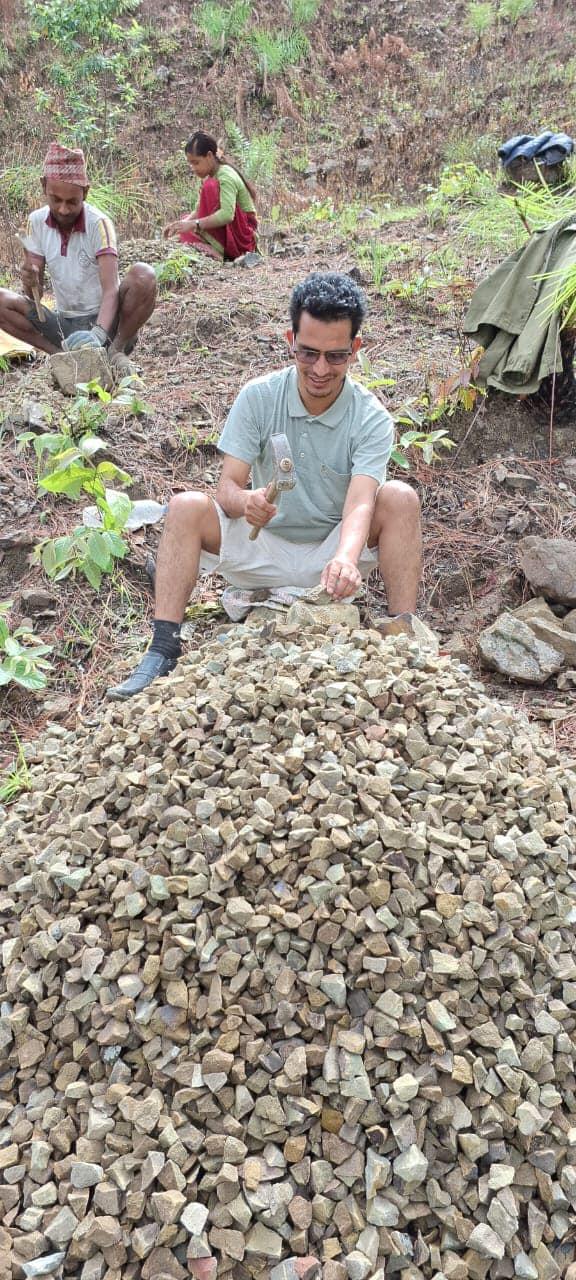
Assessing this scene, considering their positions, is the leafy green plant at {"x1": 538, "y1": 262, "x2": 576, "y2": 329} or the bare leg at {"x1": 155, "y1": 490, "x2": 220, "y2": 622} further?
the leafy green plant at {"x1": 538, "y1": 262, "x2": 576, "y2": 329}

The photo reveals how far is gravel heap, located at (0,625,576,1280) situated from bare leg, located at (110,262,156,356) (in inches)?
117

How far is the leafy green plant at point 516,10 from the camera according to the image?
9.04 m

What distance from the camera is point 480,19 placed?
30.1 ft

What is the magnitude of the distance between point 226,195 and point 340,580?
4.26m

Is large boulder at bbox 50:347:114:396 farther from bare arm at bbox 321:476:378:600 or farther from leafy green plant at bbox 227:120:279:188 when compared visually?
leafy green plant at bbox 227:120:279:188

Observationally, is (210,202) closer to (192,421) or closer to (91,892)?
(192,421)

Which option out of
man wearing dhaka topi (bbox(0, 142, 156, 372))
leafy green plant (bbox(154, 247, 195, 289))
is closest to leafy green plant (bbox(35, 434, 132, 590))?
man wearing dhaka topi (bbox(0, 142, 156, 372))

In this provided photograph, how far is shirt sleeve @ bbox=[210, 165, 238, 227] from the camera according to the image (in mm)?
5500

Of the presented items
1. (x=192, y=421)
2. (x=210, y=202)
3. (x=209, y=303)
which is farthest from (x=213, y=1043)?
(x=210, y=202)

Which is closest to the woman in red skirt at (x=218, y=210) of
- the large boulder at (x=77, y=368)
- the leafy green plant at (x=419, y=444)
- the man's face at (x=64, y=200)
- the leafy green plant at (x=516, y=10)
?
the man's face at (x=64, y=200)

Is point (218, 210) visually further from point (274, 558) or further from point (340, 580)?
point (340, 580)

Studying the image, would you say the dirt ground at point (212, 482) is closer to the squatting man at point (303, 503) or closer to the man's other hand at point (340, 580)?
the squatting man at point (303, 503)

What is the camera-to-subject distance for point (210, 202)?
5.65m

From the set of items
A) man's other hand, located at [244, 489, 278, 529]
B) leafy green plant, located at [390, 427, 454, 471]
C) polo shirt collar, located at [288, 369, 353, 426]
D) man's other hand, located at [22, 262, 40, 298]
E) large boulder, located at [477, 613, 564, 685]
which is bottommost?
large boulder, located at [477, 613, 564, 685]
